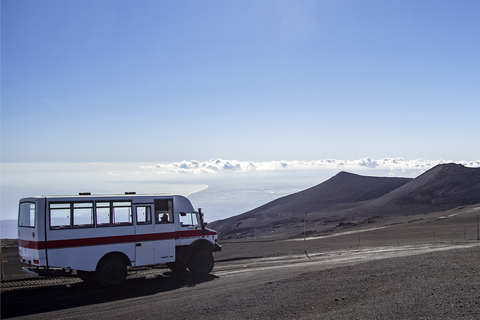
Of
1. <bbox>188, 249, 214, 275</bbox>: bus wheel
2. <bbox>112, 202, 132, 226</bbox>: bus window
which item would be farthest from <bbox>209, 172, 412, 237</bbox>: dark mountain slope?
<bbox>112, 202, 132, 226</bbox>: bus window

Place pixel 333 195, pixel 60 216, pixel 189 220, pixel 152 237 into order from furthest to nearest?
1. pixel 333 195
2. pixel 189 220
3. pixel 152 237
4. pixel 60 216

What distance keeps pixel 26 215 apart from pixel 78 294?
325 cm

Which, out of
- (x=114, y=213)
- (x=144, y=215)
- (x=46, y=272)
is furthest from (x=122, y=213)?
(x=46, y=272)

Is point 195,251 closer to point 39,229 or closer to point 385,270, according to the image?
point 39,229

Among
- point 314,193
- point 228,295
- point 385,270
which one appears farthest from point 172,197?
point 314,193

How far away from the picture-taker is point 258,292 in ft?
40.7

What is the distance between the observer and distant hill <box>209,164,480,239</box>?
Answer: 6266cm

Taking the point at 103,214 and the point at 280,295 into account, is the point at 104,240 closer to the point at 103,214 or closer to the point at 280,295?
the point at 103,214

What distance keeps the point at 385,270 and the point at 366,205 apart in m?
65.8

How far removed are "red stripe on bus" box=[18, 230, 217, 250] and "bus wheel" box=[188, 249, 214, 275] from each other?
0.75 m

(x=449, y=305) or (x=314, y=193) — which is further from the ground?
(x=314, y=193)

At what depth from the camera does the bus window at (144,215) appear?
16.3m

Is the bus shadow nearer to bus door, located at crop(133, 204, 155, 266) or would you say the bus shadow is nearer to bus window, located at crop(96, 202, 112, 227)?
bus door, located at crop(133, 204, 155, 266)

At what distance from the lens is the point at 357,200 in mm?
94062
